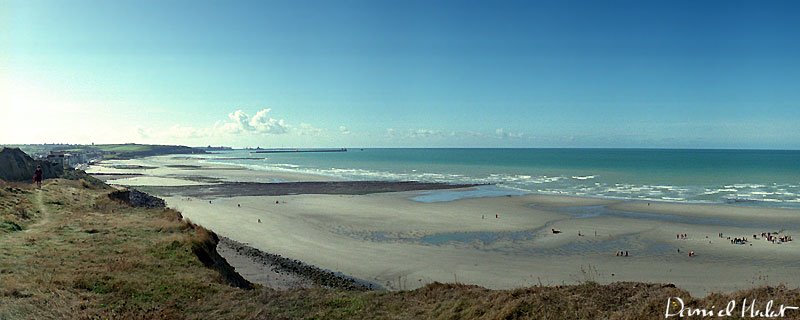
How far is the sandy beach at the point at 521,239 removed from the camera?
23.9 m

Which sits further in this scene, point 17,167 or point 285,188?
point 285,188

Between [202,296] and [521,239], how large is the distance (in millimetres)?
23716

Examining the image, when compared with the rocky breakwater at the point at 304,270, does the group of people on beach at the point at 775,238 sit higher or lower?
higher

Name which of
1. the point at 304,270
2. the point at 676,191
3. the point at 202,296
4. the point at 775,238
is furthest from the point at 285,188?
the point at 202,296

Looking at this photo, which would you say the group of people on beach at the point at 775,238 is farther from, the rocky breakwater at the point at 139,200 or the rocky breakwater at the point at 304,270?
the rocky breakwater at the point at 139,200

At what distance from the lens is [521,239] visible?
32844mm

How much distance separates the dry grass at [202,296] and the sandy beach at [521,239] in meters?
8.84

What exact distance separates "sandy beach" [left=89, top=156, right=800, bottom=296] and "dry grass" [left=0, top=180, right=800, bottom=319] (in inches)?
348
